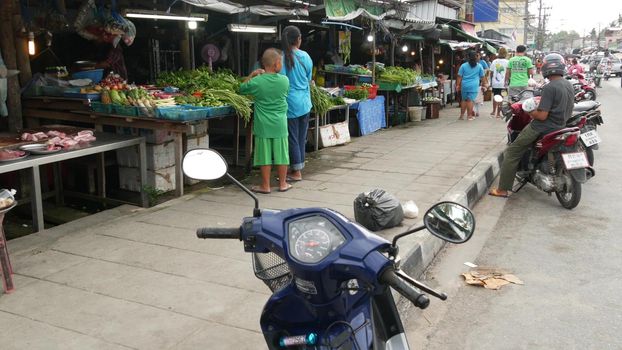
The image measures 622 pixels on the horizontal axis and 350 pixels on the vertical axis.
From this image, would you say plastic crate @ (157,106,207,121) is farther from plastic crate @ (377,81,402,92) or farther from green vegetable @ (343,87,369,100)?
plastic crate @ (377,81,402,92)

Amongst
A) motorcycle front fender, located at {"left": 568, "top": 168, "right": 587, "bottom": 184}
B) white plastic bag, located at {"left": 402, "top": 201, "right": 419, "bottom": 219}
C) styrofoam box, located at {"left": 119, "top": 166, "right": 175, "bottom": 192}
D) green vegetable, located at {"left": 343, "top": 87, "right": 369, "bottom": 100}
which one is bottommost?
white plastic bag, located at {"left": 402, "top": 201, "right": 419, "bottom": 219}

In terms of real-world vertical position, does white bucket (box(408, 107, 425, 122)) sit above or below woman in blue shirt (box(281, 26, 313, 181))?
below

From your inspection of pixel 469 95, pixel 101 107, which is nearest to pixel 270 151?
pixel 101 107

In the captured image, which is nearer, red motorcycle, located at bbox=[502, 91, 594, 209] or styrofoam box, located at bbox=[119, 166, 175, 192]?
red motorcycle, located at bbox=[502, 91, 594, 209]

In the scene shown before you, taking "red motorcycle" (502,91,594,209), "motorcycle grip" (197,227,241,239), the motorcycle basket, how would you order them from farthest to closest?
1. "red motorcycle" (502,91,594,209)
2. the motorcycle basket
3. "motorcycle grip" (197,227,241,239)

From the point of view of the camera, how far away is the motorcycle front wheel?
6500 millimetres

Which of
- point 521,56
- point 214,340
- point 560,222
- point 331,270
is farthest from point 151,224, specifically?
point 521,56

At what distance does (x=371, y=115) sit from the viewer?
1220 cm

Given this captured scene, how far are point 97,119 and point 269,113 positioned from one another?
7.77ft

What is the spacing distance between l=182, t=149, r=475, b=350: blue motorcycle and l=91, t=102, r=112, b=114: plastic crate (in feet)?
16.4

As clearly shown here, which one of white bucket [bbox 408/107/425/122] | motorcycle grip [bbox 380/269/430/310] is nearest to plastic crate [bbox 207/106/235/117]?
motorcycle grip [bbox 380/269/430/310]

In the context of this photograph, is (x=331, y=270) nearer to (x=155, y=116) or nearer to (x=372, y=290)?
(x=372, y=290)

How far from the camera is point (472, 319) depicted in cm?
401

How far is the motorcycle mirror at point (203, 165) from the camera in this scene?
2297mm
